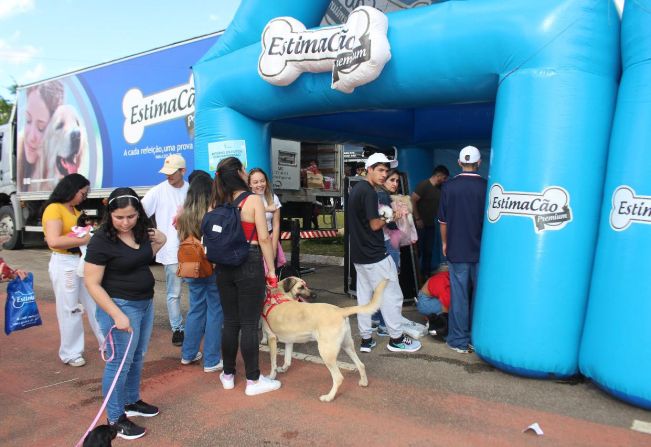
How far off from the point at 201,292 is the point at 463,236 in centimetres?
230

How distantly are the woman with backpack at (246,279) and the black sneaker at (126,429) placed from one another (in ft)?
2.68

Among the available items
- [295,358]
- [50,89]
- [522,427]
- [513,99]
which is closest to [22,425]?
[295,358]

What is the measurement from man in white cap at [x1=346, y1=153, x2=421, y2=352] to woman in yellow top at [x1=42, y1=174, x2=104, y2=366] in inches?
84.9

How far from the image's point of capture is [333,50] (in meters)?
4.60

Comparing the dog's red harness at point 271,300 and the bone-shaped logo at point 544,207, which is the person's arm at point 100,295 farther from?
the bone-shaped logo at point 544,207

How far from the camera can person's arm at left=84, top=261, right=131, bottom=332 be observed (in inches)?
107

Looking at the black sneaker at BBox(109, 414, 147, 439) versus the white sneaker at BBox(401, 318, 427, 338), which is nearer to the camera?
the black sneaker at BBox(109, 414, 147, 439)

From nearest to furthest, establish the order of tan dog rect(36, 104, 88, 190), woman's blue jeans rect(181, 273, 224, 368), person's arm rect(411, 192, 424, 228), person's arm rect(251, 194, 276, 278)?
1. person's arm rect(251, 194, 276, 278)
2. woman's blue jeans rect(181, 273, 224, 368)
3. person's arm rect(411, 192, 424, 228)
4. tan dog rect(36, 104, 88, 190)

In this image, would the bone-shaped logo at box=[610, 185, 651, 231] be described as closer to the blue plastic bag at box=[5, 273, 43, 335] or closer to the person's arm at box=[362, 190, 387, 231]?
the person's arm at box=[362, 190, 387, 231]

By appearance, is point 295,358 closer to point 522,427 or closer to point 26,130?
point 522,427

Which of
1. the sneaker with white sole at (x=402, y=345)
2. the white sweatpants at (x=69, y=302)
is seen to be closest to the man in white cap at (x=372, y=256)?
the sneaker with white sole at (x=402, y=345)

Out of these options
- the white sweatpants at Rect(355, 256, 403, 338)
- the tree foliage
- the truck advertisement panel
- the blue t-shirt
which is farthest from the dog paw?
the tree foliage

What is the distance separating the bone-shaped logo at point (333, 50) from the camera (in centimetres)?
429

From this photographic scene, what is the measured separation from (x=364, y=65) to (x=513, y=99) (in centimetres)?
130
